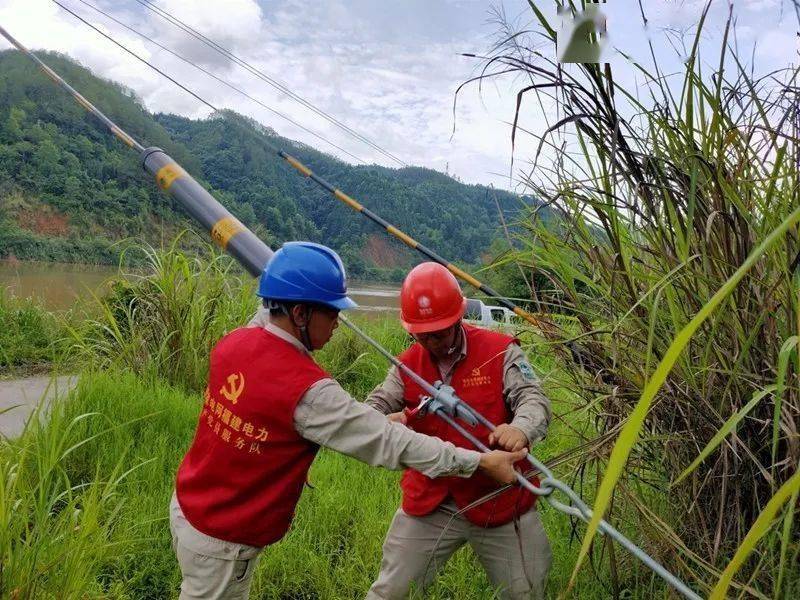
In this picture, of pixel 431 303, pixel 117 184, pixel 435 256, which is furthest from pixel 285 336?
pixel 117 184

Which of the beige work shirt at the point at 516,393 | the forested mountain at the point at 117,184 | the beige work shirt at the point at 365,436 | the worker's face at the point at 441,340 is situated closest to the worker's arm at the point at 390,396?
the beige work shirt at the point at 516,393

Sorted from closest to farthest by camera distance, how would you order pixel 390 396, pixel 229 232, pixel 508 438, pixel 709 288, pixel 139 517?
pixel 709 288, pixel 508 438, pixel 229 232, pixel 390 396, pixel 139 517

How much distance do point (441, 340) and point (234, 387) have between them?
3.22 feet

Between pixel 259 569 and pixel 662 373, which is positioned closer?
pixel 662 373

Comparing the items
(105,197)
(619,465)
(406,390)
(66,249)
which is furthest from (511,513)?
(105,197)

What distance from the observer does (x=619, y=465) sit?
2.06 feet

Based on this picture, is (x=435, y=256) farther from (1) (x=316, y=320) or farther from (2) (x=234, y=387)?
(2) (x=234, y=387)

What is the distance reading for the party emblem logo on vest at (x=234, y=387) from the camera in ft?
7.09

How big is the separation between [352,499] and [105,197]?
4938cm

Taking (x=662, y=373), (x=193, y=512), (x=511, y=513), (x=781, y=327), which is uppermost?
(x=781, y=327)

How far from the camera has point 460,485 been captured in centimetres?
266

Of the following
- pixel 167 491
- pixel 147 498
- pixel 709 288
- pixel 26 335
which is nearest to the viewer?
pixel 709 288

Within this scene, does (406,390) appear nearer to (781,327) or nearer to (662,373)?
(781,327)

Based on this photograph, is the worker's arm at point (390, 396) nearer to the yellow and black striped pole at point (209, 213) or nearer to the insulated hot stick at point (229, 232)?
the insulated hot stick at point (229, 232)
